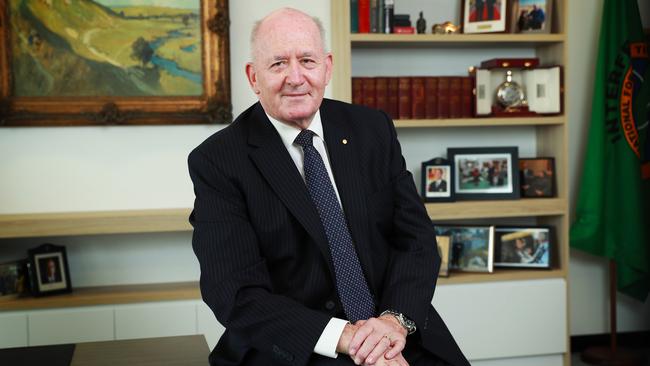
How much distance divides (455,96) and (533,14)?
0.54 metres

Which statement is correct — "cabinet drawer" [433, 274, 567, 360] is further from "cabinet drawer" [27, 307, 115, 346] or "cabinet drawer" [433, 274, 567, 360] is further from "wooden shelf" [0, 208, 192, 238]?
"cabinet drawer" [27, 307, 115, 346]

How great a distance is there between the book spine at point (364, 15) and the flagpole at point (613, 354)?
1.64 meters

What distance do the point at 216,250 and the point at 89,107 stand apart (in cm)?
190

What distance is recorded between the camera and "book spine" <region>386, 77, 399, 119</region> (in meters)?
3.73

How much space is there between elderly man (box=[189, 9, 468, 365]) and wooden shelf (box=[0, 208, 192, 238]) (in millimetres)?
1508

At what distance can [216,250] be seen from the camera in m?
1.87

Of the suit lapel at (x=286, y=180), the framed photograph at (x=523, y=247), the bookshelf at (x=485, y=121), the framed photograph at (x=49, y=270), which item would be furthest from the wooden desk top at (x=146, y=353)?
the framed photograph at (x=523, y=247)

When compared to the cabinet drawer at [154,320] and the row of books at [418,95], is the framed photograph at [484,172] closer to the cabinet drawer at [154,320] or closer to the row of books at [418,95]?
the row of books at [418,95]

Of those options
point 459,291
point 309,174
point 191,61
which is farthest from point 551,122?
point 309,174

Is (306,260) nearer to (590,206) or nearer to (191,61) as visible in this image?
(191,61)

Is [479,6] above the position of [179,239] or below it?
above

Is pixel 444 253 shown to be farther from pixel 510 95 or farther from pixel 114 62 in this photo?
pixel 114 62

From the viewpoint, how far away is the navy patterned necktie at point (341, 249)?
193cm

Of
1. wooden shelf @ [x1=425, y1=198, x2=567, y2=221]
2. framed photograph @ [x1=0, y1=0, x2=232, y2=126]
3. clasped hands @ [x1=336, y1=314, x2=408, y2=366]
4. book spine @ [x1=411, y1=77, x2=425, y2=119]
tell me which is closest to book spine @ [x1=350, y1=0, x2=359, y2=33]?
book spine @ [x1=411, y1=77, x2=425, y2=119]
